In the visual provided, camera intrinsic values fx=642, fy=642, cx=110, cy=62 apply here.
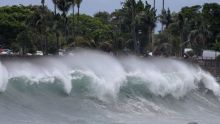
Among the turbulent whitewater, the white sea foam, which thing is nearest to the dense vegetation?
the white sea foam

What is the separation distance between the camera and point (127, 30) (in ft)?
370

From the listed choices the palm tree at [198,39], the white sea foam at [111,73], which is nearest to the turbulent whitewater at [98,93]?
the white sea foam at [111,73]

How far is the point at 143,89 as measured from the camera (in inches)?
1204

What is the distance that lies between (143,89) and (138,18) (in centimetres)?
6004

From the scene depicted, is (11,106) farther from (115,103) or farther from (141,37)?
(141,37)

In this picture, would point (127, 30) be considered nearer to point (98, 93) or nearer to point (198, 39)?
point (198, 39)

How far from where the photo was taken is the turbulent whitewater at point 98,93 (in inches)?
861

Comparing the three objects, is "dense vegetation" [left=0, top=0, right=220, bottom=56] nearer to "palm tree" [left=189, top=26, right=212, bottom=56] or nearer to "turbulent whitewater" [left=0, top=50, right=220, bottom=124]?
"palm tree" [left=189, top=26, right=212, bottom=56]

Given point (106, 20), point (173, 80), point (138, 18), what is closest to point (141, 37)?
point (138, 18)

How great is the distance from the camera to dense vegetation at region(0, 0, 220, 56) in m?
84.8

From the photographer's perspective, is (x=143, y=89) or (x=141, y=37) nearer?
→ (x=143, y=89)

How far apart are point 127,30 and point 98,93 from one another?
8669 cm

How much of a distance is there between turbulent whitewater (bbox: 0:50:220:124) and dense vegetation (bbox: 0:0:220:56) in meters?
39.2

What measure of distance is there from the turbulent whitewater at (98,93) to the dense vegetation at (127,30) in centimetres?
3918
